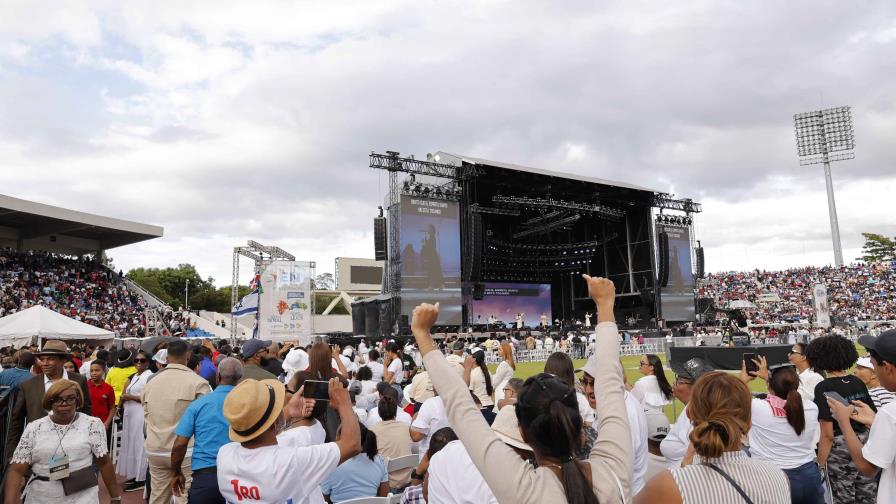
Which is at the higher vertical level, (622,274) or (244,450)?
(622,274)

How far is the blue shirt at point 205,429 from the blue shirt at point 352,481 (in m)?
0.78

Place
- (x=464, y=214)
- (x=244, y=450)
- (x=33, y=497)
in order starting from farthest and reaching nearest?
1. (x=464, y=214)
2. (x=33, y=497)
3. (x=244, y=450)

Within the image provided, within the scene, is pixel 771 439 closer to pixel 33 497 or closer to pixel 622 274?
pixel 33 497


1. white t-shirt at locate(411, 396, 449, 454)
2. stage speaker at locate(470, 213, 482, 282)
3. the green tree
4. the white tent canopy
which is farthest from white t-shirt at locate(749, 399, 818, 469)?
the green tree

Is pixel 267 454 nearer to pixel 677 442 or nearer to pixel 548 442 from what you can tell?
pixel 548 442

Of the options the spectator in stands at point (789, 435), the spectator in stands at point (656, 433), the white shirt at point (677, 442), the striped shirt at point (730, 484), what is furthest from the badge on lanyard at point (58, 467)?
the spectator in stands at point (789, 435)

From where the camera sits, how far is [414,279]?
2786 centimetres

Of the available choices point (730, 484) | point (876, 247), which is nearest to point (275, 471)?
point (730, 484)

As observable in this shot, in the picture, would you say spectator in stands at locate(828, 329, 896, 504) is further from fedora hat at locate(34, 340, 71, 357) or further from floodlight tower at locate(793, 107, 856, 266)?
floodlight tower at locate(793, 107, 856, 266)

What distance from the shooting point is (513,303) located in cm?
3809

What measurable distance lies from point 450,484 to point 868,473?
6.00ft

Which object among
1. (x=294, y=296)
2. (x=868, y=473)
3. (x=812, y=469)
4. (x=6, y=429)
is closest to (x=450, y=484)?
(x=868, y=473)

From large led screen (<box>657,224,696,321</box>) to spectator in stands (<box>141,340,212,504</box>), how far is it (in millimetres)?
33485

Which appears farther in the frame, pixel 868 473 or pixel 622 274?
pixel 622 274
